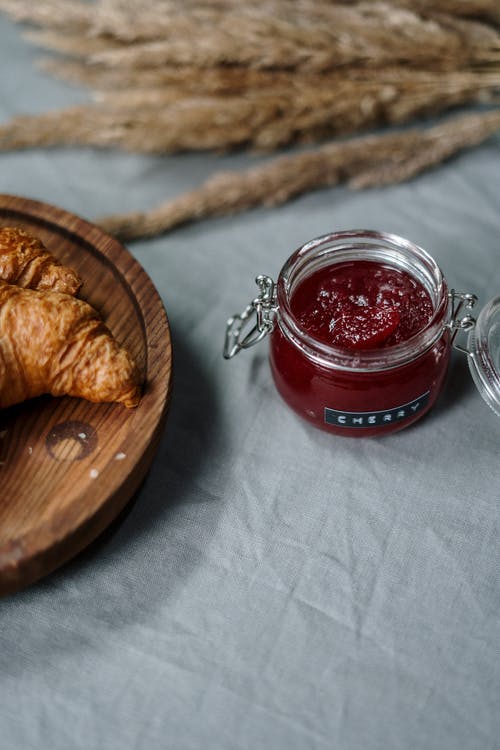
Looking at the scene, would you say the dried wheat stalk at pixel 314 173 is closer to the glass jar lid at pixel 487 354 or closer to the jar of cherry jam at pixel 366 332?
the jar of cherry jam at pixel 366 332

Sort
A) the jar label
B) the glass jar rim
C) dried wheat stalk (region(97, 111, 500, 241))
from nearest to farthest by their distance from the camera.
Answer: the glass jar rim → the jar label → dried wheat stalk (region(97, 111, 500, 241))

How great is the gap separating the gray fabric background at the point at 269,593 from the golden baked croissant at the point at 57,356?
281mm

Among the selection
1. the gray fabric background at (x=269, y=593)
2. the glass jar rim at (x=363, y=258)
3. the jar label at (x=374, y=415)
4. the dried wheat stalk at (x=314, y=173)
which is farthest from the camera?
the dried wheat stalk at (x=314, y=173)

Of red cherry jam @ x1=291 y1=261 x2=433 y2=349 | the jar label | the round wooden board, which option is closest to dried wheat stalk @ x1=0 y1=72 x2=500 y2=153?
the round wooden board

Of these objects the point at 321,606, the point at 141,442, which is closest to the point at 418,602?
the point at 321,606

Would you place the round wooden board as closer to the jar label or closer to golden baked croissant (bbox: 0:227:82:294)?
golden baked croissant (bbox: 0:227:82:294)

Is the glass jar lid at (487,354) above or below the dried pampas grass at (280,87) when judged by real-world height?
below

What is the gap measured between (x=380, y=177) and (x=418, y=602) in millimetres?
1242

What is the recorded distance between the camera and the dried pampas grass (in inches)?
88.7

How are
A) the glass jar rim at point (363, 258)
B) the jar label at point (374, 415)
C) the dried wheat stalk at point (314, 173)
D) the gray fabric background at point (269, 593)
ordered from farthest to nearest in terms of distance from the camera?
the dried wheat stalk at point (314, 173) → the jar label at point (374, 415) → the glass jar rim at point (363, 258) → the gray fabric background at point (269, 593)

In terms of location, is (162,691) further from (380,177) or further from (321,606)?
(380,177)

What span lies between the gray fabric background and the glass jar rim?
0.99 ft

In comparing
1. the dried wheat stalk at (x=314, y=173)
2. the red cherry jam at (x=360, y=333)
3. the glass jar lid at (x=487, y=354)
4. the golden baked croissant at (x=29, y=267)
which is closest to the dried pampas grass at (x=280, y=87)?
the dried wheat stalk at (x=314, y=173)

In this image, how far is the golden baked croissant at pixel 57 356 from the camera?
1.59 metres
